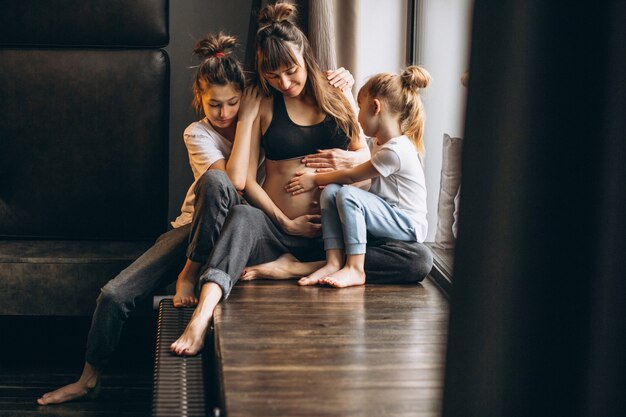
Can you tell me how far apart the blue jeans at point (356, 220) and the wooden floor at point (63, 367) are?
0.84m

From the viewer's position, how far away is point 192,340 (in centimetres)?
210

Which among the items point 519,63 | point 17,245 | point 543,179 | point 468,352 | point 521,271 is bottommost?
point 17,245

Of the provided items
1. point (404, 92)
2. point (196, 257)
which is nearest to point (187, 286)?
point (196, 257)

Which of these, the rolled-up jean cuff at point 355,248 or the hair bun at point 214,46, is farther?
the hair bun at point 214,46

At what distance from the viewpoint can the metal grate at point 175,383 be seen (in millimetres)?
1827

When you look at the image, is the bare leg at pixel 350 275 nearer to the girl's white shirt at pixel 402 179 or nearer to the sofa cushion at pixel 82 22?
the girl's white shirt at pixel 402 179

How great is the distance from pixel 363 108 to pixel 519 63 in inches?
64.3

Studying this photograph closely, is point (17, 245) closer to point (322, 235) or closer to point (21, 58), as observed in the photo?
point (21, 58)

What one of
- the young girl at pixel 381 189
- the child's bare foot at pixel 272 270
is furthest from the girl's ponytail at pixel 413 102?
the child's bare foot at pixel 272 270

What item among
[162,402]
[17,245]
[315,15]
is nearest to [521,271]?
[162,402]

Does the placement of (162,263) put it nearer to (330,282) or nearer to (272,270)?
(272,270)

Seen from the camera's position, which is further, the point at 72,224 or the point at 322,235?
the point at 72,224

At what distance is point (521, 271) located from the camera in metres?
0.95

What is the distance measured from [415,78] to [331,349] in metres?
0.94
